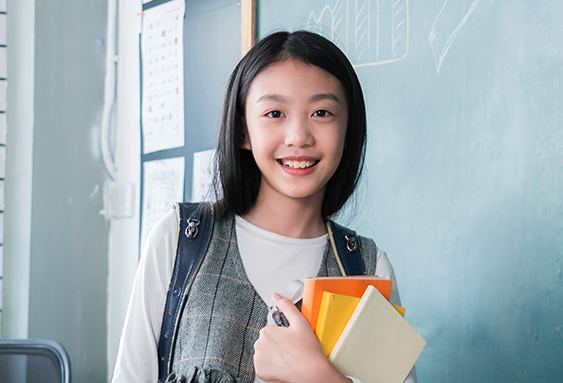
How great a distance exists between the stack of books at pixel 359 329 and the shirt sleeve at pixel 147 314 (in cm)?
25

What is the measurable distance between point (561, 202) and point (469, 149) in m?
0.20

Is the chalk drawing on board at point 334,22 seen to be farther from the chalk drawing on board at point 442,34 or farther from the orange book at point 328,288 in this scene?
the orange book at point 328,288

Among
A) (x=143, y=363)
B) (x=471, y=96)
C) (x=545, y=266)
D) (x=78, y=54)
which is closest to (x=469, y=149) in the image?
(x=471, y=96)

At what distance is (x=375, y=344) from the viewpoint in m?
0.63

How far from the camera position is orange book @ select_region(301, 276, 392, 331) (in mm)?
632

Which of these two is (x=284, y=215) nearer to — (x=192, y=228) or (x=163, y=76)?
(x=192, y=228)

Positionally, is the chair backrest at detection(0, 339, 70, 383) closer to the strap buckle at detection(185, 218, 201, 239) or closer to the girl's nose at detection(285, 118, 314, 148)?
the strap buckle at detection(185, 218, 201, 239)

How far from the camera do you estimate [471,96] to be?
3.31 ft

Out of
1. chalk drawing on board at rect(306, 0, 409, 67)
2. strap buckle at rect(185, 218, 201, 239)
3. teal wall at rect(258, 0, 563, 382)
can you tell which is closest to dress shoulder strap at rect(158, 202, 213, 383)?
strap buckle at rect(185, 218, 201, 239)

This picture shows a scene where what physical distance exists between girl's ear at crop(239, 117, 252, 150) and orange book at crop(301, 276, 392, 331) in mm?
312

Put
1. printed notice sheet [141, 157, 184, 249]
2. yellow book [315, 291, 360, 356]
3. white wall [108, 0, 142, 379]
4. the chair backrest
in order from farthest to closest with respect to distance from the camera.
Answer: white wall [108, 0, 142, 379] < printed notice sheet [141, 157, 184, 249] < the chair backrest < yellow book [315, 291, 360, 356]

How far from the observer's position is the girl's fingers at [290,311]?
0.64 m

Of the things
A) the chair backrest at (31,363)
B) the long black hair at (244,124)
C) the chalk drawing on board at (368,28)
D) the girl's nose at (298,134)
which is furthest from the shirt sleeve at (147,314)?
the chalk drawing on board at (368,28)

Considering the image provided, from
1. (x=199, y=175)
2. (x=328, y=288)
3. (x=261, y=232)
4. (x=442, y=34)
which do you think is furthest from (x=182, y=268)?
(x=199, y=175)
